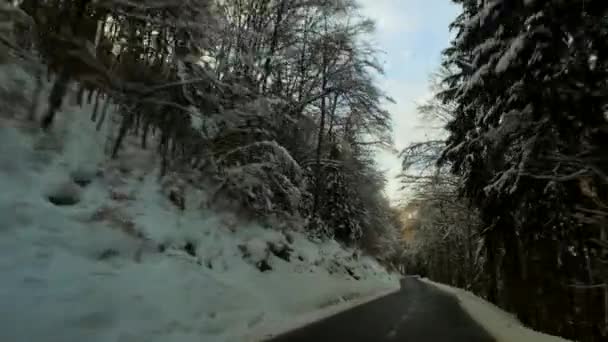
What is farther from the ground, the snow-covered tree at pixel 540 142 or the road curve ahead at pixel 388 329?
the snow-covered tree at pixel 540 142

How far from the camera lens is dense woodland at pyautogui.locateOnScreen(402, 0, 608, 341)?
7.81 meters

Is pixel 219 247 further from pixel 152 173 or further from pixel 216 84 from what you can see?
pixel 216 84

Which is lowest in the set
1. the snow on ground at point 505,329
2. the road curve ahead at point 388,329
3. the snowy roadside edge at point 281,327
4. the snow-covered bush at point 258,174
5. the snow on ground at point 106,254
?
the snowy roadside edge at point 281,327

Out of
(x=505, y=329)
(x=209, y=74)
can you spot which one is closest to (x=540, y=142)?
(x=505, y=329)

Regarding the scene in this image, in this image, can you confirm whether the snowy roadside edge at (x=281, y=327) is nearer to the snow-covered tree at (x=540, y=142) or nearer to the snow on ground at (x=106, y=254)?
the snow on ground at (x=106, y=254)

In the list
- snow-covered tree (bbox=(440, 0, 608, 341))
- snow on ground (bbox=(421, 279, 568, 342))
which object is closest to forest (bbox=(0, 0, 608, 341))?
snow-covered tree (bbox=(440, 0, 608, 341))

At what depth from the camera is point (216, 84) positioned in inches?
419

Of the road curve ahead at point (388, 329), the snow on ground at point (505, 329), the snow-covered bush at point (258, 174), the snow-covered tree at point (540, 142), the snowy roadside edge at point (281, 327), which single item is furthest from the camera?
the snow-covered bush at point (258, 174)

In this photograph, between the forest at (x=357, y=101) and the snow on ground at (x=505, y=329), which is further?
the snow on ground at (x=505, y=329)

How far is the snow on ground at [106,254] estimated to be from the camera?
5.33m

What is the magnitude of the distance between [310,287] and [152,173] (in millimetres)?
6415

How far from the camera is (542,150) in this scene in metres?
8.49

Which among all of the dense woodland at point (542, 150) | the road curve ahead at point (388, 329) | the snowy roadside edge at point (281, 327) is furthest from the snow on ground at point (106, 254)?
the dense woodland at point (542, 150)

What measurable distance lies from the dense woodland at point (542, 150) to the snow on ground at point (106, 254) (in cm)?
588
